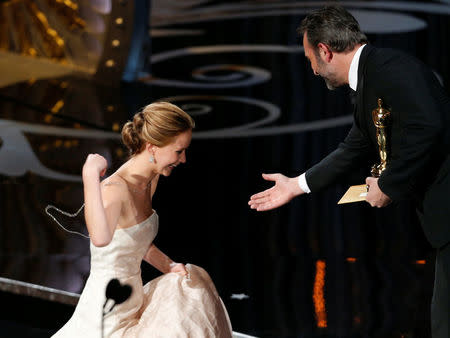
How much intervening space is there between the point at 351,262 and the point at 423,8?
8.46m

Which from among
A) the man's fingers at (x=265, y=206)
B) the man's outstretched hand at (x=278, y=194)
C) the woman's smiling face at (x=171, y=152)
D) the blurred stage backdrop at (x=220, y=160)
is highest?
the woman's smiling face at (x=171, y=152)

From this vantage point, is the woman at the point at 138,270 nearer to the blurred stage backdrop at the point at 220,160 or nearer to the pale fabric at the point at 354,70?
the pale fabric at the point at 354,70

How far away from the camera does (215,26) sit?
39.4ft

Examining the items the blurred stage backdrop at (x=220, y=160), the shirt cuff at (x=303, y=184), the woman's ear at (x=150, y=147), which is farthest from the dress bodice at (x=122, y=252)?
the blurred stage backdrop at (x=220, y=160)

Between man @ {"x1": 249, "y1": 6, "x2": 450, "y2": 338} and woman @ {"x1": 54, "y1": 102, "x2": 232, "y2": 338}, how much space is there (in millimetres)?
616

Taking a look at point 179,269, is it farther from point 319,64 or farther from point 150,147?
point 319,64

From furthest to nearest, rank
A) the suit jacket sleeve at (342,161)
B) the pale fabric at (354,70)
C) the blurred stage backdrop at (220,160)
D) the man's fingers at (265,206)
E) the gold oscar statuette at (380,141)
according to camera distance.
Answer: the blurred stage backdrop at (220,160) → the man's fingers at (265,206) → the suit jacket sleeve at (342,161) → the pale fabric at (354,70) → the gold oscar statuette at (380,141)

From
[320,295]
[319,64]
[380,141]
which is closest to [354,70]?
[319,64]

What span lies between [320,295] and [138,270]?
4.48 ft

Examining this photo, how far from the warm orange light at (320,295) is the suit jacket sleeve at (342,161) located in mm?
823

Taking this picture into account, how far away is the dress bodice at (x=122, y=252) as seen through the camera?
117 inches

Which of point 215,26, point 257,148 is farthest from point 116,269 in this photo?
point 215,26

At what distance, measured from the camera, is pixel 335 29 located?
277 cm

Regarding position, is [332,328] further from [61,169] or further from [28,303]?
[61,169]
